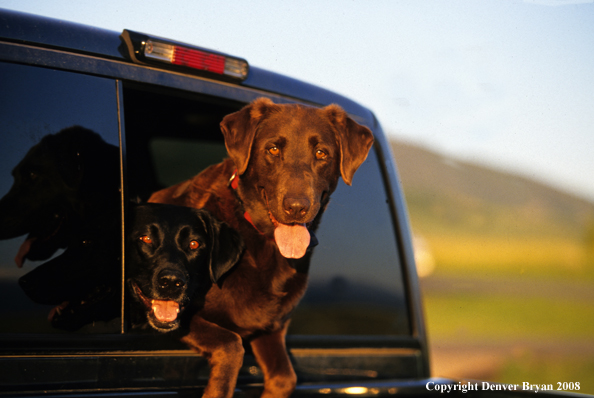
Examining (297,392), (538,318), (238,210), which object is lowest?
(538,318)

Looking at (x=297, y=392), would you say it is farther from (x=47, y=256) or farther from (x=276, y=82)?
(x=276, y=82)

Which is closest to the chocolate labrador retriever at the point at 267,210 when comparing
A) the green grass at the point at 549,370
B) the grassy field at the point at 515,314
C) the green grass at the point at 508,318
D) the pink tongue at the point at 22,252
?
the pink tongue at the point at 22,252

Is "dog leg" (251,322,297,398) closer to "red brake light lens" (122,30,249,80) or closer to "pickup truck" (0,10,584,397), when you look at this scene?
"pickup truck" (0,10,584,397)

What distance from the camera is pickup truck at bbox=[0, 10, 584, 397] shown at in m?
2.10

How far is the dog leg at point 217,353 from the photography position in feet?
8.09

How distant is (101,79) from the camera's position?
2422 mm

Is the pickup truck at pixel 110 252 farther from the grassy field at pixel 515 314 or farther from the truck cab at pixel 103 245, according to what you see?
the grassy field at pixel 515 314

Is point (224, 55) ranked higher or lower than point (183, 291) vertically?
higher

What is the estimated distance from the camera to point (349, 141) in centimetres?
303

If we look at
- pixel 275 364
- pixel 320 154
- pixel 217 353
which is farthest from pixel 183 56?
pixel 275 364

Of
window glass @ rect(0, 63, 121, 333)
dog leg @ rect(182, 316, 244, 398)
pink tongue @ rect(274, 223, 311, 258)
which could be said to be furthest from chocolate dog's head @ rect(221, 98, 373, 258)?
window glass @ rect(0, 63, 121, 333)

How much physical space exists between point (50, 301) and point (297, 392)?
122 centimetres

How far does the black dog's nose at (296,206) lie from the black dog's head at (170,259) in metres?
0.32

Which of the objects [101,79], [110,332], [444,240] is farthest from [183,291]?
[444,240]
